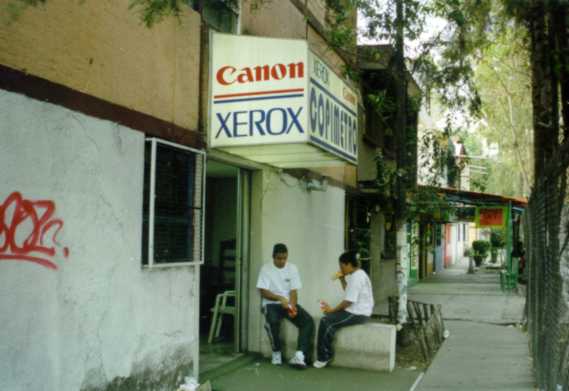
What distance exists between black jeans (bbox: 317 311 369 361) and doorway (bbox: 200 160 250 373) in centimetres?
108

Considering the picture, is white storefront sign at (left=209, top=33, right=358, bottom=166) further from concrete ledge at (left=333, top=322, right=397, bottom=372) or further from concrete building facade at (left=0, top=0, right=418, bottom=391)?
concrete ledge at (left=333, top=322, right=397, bottom=372)

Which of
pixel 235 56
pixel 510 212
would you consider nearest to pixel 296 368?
pixel 235 56

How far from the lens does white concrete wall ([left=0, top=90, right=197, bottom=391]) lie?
4191mm

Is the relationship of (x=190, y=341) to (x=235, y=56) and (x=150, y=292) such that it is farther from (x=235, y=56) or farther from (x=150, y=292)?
(x=235, y=56)

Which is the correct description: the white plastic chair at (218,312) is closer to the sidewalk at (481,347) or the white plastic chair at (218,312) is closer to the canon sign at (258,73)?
the sidewalk at (481,347)

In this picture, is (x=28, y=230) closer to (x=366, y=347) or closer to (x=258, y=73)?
(x=258, y=73)

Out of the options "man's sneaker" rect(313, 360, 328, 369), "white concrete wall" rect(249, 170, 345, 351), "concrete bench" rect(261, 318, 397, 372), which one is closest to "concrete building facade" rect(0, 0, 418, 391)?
"white concrete wall" rect(249, 170, 345, 351)

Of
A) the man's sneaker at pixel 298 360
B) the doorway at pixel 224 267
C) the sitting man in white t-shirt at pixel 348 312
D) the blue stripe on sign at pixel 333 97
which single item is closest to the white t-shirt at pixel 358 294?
the sitting man in white t-shirt at pixel 348 312

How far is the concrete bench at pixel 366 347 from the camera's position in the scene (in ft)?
25.0

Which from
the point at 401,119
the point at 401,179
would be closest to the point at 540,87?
the point at 401,119

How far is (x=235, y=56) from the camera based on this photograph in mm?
6609

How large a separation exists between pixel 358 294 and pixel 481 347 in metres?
2.29

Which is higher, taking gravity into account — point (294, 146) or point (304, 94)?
point (304, 94)

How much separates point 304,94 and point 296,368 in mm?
3293
